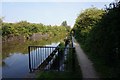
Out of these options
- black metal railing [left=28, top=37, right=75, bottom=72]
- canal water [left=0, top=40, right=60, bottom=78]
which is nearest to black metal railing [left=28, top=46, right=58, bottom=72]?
black metal railing [left=28, top=37, right=75, bottom=72]

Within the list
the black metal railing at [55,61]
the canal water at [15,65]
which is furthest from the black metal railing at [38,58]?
the canal water at [15,65]

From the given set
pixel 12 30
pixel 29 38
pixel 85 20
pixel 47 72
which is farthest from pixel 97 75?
pixel 29 38

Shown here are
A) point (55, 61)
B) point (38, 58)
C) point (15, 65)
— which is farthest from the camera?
point (38, 58)

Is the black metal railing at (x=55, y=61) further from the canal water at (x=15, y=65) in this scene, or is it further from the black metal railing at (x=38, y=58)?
the canal water at (x=15, y=65)

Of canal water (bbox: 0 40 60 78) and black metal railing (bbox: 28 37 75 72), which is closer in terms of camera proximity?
black metal railing (bbox: 28 37 75 72)

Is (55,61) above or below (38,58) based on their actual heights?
above

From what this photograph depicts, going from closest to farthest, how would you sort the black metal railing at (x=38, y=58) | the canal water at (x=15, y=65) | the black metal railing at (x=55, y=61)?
the black metal railing at (x=55, y=61), the black metal railing at (x=38, y=58), the canal water at (x=15, y=65)

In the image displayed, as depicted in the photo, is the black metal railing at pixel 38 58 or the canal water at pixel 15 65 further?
the canal water at pixel 15 65

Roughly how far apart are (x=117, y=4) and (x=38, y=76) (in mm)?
3731

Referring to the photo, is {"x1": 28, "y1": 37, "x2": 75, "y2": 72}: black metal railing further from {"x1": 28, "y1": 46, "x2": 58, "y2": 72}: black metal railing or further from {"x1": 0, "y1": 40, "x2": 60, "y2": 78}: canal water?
{"x1": 0, "y1": 40, "x2": 60, "y2": 78}: canal water

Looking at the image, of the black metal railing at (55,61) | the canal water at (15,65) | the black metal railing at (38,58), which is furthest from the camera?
the canal water at (15,65)

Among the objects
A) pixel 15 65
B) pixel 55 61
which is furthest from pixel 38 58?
pixel 55 61

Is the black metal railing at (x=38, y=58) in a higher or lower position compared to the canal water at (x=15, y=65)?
higher

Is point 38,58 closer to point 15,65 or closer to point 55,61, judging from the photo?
point 15,65
